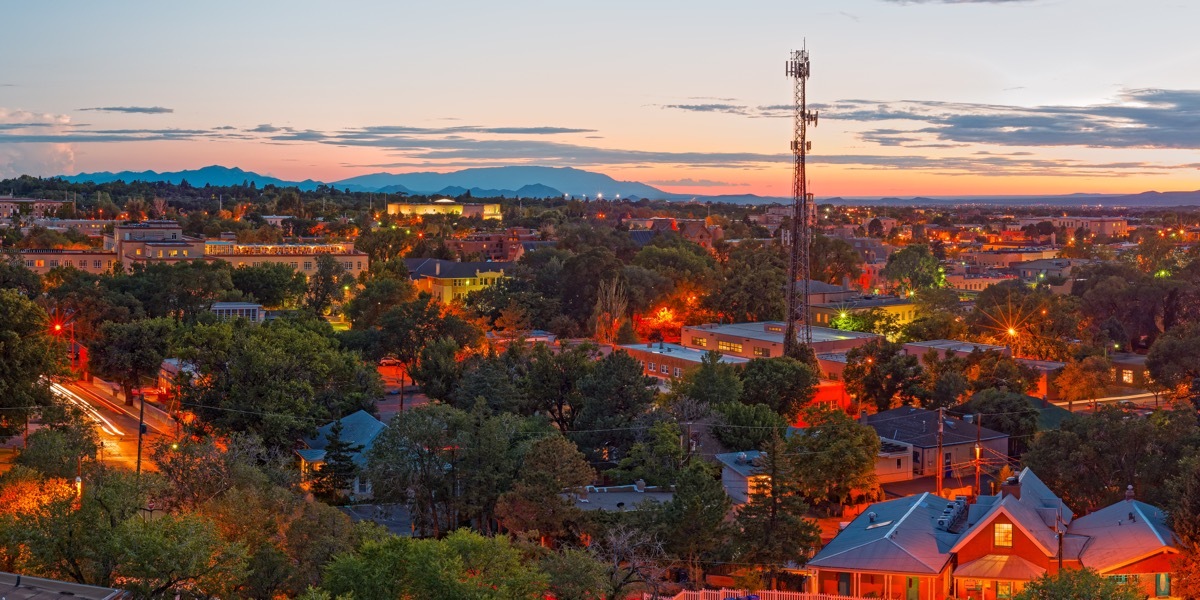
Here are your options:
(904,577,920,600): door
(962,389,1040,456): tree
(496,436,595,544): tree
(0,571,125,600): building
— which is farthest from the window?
(0,571,125,600): building

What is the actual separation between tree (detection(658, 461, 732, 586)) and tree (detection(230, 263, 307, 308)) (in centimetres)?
4695

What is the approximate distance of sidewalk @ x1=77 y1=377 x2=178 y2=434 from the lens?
120 feet

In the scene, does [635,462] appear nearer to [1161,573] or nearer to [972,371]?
[1161,573]

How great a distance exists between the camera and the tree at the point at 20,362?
3002cm

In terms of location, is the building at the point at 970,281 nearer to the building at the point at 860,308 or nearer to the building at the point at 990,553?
the building at the point at 860,308

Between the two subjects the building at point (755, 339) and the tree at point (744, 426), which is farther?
the building at point (755, 339)

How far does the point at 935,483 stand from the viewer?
104 ft

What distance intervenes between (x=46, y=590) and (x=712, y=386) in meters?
21.9

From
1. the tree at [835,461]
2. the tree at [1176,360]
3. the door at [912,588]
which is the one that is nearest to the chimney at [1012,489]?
the door at [912,588]

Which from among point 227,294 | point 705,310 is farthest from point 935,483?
point 227,294

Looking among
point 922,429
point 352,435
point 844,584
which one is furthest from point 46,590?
point 922,429

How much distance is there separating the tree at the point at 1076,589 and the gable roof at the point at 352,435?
17.7m

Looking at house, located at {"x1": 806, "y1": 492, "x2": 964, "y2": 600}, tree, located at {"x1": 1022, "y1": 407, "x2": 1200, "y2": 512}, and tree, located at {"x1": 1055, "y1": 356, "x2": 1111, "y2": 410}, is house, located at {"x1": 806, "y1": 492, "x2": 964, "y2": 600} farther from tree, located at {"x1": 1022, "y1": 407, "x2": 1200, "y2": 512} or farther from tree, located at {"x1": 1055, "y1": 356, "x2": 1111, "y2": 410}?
tree, located at {"x1": 1055, "y1": 356, "x2": 1111, "y2": 410}

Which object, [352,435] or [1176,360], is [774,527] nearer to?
[352,435]
